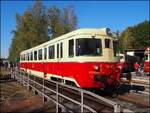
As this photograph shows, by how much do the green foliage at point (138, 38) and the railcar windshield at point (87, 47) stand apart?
71677mm

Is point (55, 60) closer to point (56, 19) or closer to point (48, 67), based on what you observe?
point (48, 67)

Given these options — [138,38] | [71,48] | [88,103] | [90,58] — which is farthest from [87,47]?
[138,38]

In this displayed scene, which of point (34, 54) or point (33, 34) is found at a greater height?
point (33, 34)

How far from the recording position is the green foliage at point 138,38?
289 ft

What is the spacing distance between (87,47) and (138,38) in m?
76.7

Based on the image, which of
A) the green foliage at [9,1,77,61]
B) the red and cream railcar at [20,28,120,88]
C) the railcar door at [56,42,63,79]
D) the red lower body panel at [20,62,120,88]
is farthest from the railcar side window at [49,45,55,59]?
the green foliage at [9,1,77,61]

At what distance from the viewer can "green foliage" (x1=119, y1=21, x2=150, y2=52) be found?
8820 centimetres

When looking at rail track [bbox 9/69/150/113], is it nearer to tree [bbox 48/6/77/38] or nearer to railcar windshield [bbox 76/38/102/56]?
railcar windshield [bbox 76/38/102/56]

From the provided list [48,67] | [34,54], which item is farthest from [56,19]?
[48,67]

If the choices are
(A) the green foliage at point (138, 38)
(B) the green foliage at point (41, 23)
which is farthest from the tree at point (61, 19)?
(A) the green foliage at point (138, 38)

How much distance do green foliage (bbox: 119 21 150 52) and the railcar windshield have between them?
7168 centimetres

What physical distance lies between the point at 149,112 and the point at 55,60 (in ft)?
27.6

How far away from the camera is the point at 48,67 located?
22031 mm

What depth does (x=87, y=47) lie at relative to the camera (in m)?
15.9
